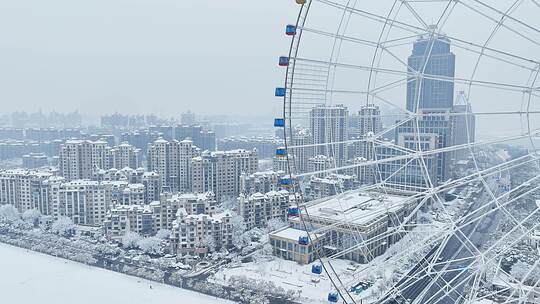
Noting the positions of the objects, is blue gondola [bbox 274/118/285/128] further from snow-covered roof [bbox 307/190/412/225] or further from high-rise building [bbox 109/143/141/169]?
high-rise building [bbox 109/143/141/169]

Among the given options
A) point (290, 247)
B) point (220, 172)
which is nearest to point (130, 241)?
point (290, 247)

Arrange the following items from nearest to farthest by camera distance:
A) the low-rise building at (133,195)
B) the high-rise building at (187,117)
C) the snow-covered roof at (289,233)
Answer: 1. the snow-covered roof at (289,233)
2. the low-rise building at (133,195)
3. the high-rise building at (187,117)

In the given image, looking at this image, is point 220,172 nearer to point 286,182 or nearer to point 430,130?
point 430,130

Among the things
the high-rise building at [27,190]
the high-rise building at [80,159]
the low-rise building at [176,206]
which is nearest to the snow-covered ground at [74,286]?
the low-rise building at [176,206]

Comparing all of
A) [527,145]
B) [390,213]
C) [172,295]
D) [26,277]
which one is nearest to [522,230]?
[527,145]

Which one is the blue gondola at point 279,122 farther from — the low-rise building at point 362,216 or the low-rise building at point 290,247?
the low-rise building at point 290,247

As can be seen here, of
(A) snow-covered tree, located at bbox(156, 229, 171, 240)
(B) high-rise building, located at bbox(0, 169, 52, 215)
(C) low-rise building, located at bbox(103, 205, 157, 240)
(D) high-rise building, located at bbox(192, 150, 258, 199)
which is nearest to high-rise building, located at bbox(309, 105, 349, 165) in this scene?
(A) snow-covered tree, located at bbox(156, 229, 171, 240)
